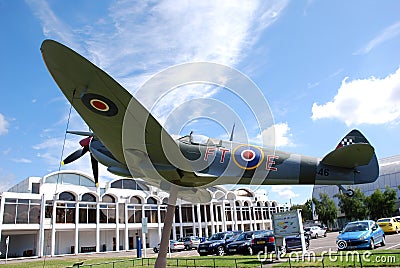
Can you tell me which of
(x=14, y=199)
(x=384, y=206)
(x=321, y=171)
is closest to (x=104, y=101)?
(x=321, y=171)

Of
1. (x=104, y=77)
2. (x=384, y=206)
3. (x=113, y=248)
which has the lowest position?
(x=113, y=248)

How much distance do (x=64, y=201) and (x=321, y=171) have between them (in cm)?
4103

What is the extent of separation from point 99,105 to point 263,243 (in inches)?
668

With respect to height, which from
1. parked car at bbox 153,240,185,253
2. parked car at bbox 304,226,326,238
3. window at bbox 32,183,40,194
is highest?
window at bbox 32,183,40,194

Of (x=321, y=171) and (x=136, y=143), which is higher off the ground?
(x=136, y=143)

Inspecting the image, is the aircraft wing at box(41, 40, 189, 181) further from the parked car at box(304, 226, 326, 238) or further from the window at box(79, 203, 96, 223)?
the window at box(79, 203, 96, 223)

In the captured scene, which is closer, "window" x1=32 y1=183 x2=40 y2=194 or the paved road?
the paved road

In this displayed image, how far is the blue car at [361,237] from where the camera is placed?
17516mm

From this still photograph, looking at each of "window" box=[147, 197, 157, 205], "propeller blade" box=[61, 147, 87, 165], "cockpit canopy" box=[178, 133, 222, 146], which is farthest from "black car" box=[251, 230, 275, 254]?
"window" box=[147, 197, 157, 205]

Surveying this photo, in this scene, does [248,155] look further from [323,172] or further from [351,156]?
[351,156]

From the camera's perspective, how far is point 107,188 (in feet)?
164

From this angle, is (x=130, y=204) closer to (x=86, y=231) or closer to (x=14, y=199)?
Result: (x=86, y=231)

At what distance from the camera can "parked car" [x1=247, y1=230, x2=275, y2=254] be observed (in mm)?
21236

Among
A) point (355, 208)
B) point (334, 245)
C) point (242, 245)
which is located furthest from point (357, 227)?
point (355, 208)
